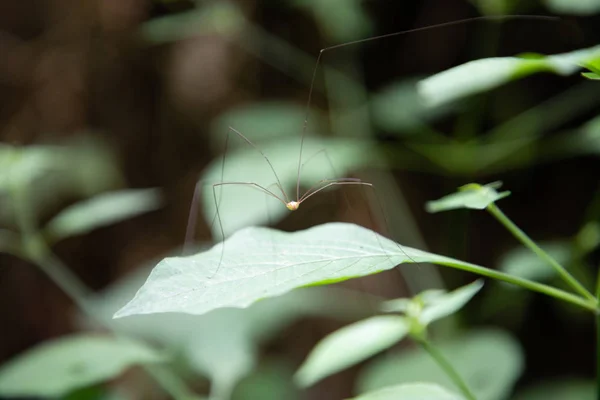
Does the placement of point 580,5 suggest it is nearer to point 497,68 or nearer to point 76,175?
point 497,68

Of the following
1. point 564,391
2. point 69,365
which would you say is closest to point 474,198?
point 69,365

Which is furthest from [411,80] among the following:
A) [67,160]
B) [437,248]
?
[67,160]

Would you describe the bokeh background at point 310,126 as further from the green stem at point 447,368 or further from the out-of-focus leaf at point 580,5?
the green stem at point 447,368

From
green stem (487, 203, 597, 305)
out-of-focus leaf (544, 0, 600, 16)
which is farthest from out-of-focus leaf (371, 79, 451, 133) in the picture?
green stem (487, 203, 597, 305)

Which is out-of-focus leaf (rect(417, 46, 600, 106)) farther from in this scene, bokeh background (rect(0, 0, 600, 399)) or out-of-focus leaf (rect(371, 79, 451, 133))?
out-of-focus leaf (rect(371, 79, 451, 133))

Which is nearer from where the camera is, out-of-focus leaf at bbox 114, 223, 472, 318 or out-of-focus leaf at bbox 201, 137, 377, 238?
out-of-focus leaf at bbox 114, 223, 472, 318

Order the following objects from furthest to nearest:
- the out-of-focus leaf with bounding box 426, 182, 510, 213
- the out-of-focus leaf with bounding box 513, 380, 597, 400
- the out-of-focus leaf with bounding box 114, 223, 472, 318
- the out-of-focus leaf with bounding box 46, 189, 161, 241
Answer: the out-of-focus leaf with bounding box 513, 380, 597, 400 < the out-of-focus leaf with bounding box 46, 189, 161, 241 < the out-of-focus leaf with bounding box 426, 182, 510, 213 < the out-of-focus leaf with bounding box 114, 223, 472, 318

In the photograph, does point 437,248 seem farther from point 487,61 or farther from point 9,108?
point 9,108
